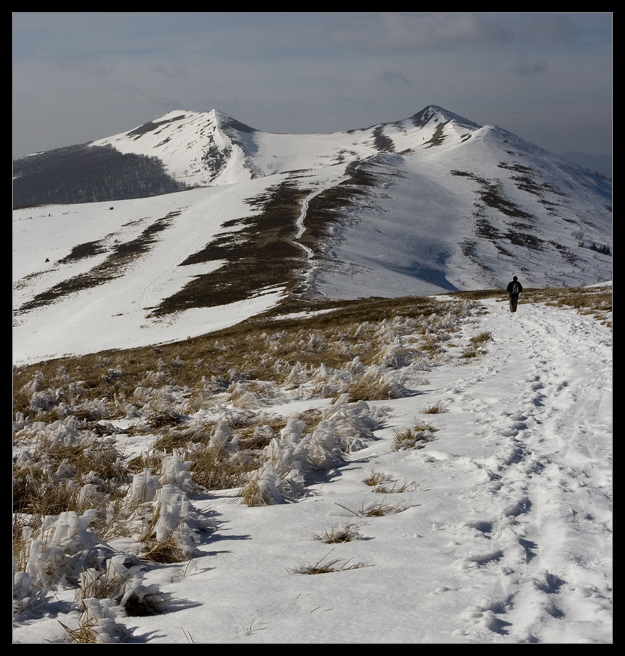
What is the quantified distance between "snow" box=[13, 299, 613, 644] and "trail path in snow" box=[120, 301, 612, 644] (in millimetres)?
12

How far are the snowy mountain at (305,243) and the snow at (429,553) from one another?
3266cm

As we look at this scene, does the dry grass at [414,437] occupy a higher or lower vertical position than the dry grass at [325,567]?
lower

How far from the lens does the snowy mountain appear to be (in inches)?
1879

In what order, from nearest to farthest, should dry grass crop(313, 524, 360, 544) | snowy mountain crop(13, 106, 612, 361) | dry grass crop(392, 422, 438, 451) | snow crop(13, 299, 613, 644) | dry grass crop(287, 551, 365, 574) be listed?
1. snow crop(13, 299, 613, 644)
2. dry grass crop(287, 551, 365, 574)
3. dry grass crop(313, 524, 360, 544)
4. dry grass crop(392, 422, 438, 451)
5. snowy mountain crop(13, 106, 612, 361)

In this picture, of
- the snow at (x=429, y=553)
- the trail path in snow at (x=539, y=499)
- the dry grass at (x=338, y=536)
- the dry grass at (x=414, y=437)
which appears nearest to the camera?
the snow at (x=429, y=553)

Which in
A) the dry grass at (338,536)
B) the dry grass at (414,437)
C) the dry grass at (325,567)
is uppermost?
the dry grass at (325,567)

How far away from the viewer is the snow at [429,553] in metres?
2.83

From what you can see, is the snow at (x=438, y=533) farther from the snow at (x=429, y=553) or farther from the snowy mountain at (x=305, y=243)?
the snowy mountain at (x=305, y=243)

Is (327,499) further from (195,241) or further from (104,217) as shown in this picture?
(104,217)

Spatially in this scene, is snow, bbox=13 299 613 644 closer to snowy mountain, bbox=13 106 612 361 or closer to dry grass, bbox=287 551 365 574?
dry grass, bbox=287 551 365 574

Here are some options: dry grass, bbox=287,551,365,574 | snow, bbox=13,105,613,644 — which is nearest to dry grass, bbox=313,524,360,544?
snow, bbox=13,105,613,644

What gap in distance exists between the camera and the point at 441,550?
369 cm

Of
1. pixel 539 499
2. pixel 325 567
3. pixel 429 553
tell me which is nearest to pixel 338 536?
pixel 325 567

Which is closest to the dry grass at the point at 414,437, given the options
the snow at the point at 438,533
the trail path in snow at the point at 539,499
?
the snow at the point at 438,533
